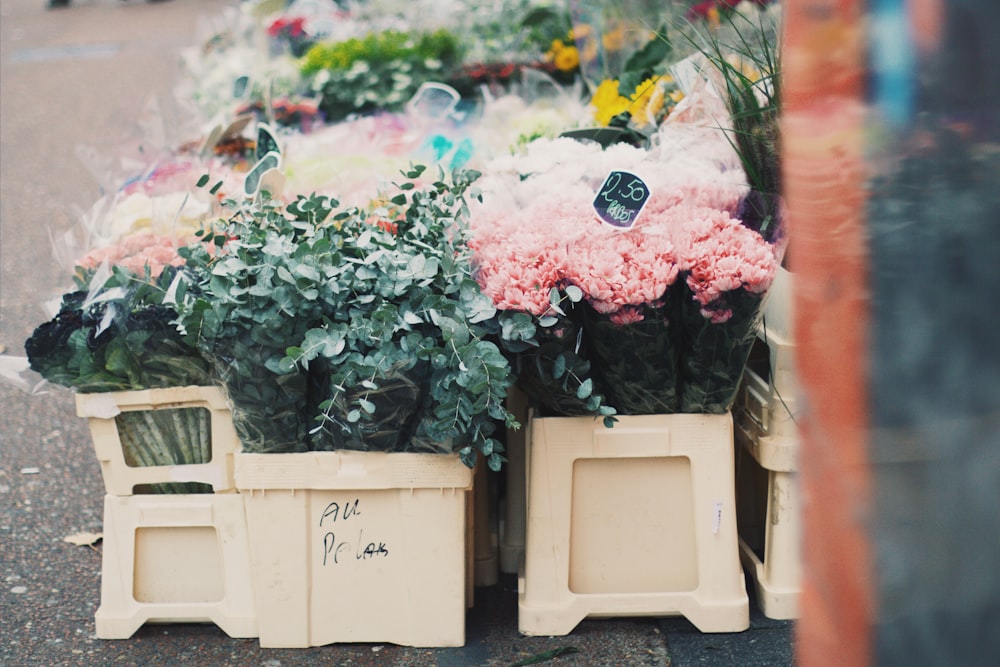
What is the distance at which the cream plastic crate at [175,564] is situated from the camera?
265 centimetres

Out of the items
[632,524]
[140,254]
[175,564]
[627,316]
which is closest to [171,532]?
[175,564]

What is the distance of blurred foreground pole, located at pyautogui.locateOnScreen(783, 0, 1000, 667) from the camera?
938 millimetres

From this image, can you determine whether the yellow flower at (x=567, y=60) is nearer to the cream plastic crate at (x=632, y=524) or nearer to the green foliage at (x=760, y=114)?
the green foliage at (x=760, y=114)

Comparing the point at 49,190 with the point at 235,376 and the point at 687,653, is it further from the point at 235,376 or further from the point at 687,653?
the point at 687,653

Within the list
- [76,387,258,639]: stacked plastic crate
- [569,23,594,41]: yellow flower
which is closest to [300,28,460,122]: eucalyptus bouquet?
[569,23,594,41]: yellow flower

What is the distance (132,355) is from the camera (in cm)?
254

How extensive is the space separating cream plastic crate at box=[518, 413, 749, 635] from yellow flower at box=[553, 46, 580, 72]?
286 centimetres

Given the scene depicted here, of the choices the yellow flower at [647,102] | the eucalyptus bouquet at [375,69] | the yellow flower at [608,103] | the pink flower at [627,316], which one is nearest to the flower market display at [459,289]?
the pink flower at [627,316]

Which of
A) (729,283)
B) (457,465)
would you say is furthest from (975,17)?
(457,465)

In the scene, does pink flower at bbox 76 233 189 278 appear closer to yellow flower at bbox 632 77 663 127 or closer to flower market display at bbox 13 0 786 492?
flower market display at bbox 13 0 786 492

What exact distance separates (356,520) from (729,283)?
996 millimetres

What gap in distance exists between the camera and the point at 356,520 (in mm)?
2553

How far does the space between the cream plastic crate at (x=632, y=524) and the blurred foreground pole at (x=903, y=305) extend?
4.97ft

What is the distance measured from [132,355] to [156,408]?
5.9 inches
